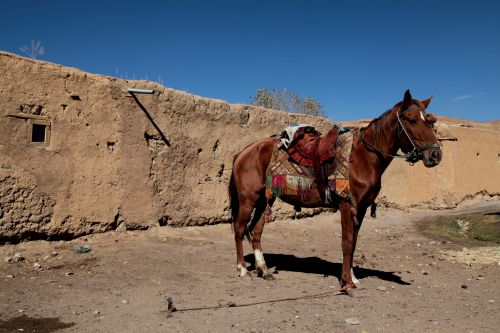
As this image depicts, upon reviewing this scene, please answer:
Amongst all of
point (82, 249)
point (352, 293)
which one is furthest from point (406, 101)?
point (82, 249)

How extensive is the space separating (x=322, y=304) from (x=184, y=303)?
1.36m

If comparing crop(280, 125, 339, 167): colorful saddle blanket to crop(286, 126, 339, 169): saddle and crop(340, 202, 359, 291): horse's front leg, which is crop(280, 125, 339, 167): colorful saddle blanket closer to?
crop(286, 126, 339, 169): saddle

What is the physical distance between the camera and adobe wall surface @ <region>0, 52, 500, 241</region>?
5676 mm

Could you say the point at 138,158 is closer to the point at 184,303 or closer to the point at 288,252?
the point at 288,252

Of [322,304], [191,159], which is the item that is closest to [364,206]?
[322,304]

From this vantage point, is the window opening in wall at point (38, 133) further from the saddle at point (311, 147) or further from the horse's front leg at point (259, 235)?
the saddle at point (311, 147)

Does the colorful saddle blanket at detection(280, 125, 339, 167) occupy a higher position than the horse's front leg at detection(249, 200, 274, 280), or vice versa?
the colorful saddle blanket at detection(280, 125, 339, 167)

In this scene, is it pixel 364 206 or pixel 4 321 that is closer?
pixel 4 321

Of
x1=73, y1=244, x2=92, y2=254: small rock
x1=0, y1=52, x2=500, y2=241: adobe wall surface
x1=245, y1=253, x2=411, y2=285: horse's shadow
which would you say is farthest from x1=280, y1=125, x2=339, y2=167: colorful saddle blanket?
x1=73, y1=244, x2=92, y2=254: small rock

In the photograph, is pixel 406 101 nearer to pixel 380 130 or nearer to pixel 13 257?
pixel 380 130

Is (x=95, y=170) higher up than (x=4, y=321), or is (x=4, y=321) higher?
(x=95, y=170)

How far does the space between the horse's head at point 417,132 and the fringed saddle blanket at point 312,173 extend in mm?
606

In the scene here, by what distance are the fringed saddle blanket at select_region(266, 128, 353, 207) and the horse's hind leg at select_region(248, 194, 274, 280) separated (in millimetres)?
297

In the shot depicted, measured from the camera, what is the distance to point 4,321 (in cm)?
346
